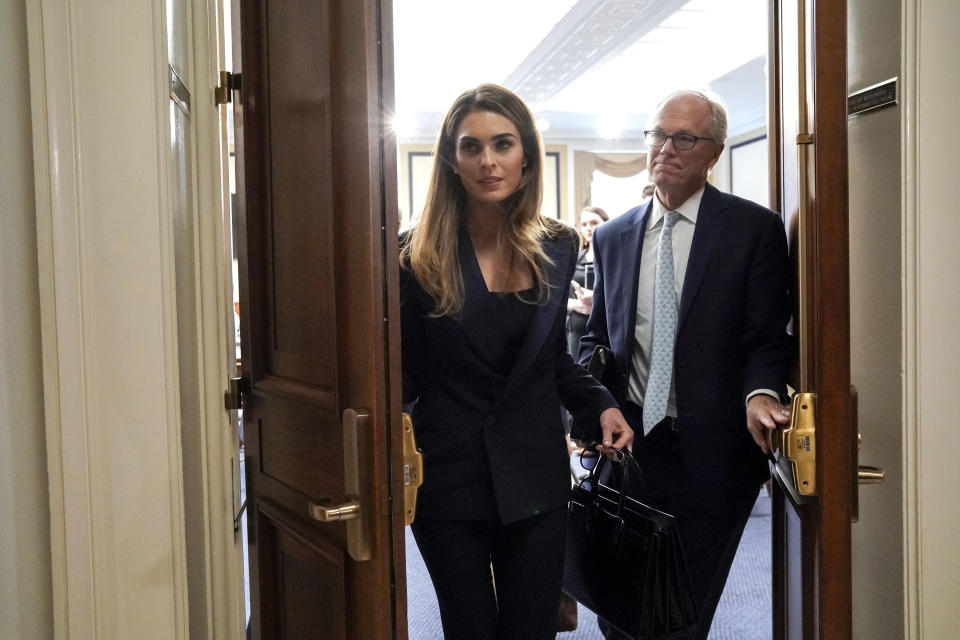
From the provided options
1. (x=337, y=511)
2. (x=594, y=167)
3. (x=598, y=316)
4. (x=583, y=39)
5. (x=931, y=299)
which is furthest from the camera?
(x=594, y=167)

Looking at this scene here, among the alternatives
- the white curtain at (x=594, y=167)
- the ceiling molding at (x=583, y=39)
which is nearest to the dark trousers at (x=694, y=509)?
the ceiling molding at (x=583, y=39)

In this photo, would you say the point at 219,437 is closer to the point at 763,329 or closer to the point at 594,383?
the point at 594,383

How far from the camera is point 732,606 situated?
3.20 meters

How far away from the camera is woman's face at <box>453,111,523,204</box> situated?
5.58ft

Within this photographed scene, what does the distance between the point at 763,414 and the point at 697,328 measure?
1.19 ft

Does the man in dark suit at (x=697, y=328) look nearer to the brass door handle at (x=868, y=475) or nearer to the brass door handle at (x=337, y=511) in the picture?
the brass door handle at (x=868, y=475)

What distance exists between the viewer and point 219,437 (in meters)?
1.77

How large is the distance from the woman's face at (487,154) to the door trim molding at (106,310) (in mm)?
610

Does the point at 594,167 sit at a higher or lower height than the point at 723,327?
higher

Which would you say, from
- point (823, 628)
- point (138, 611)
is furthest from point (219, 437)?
point (823, 628)

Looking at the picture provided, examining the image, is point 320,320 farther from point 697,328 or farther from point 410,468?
point 697,328

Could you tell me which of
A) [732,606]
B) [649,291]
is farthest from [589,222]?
[649,291]

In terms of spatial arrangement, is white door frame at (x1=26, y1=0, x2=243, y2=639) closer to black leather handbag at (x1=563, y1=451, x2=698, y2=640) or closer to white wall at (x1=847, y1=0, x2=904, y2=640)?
black leather handbag at (x1=563, y1=451, x2=698, y2=640)

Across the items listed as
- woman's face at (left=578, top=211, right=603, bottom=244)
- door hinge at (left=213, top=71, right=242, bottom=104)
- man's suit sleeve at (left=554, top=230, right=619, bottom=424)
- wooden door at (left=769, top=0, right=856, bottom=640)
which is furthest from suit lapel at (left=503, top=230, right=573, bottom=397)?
woman's face at (left=578, top=211, right=603, bottom=244)
